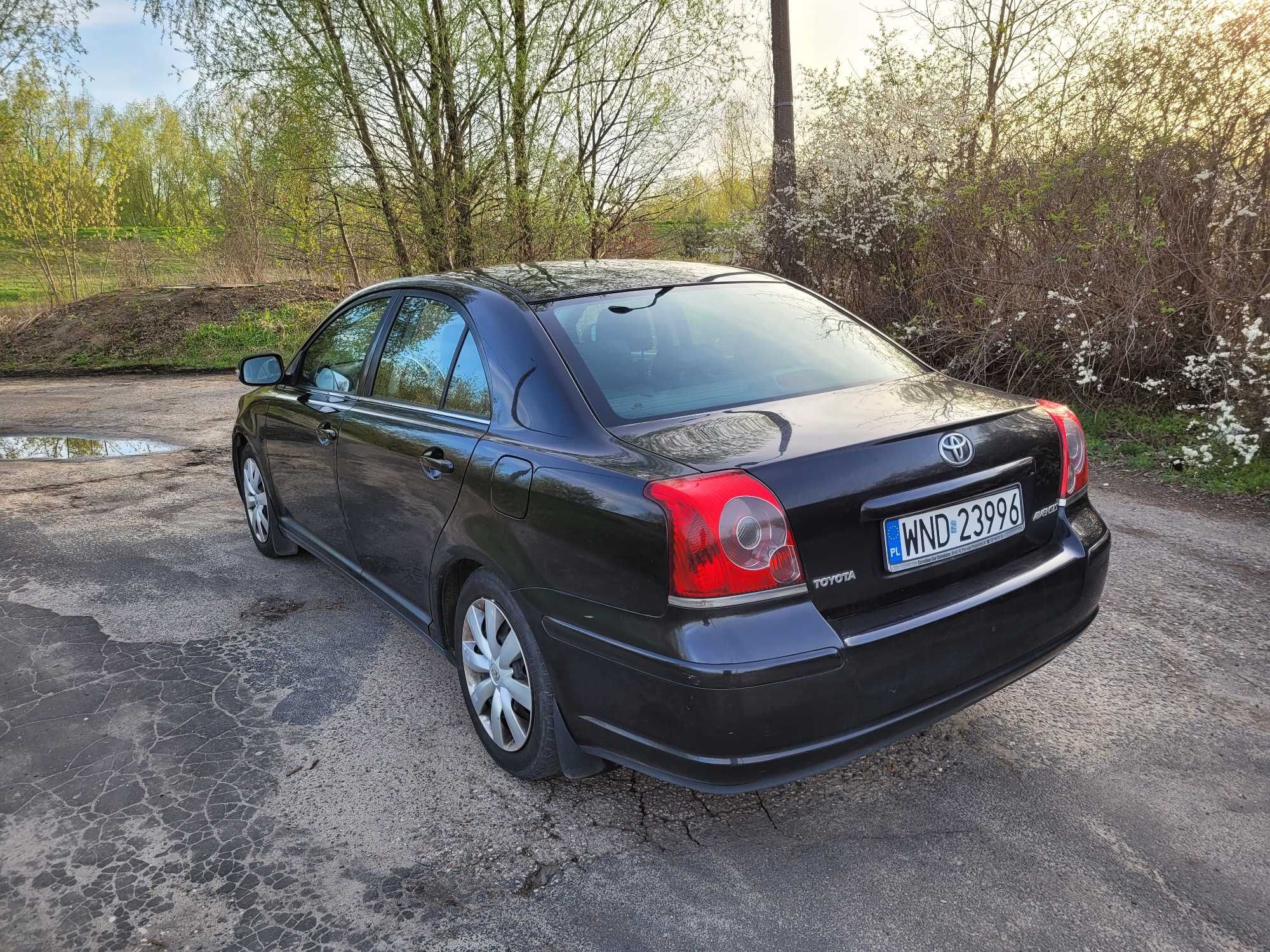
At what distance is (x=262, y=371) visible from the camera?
476 cm

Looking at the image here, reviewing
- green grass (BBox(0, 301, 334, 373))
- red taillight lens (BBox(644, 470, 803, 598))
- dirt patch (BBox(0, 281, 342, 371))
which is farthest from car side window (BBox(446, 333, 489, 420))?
dirt patch (BBox(0, 281, 342, 371))

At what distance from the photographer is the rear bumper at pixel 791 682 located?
83.8 inches

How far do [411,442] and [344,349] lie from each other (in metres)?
1.21

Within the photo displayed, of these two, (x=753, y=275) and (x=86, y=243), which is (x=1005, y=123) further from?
(x=86, y=243)

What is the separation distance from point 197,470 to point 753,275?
5.73m

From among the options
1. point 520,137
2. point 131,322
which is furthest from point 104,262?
point 520,137

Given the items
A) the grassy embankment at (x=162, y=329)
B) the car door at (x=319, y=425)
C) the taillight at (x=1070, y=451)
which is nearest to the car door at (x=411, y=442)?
the car door at (x=319, y=425)

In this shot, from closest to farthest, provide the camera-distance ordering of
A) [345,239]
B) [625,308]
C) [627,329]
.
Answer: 1. [627,329]
2. [625,308]
3. [345,239]

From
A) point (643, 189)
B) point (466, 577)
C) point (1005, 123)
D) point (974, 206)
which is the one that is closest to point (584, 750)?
point (466, 577)

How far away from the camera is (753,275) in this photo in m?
3.75

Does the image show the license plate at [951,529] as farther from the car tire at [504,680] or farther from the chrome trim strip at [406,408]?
the chrome trim strip at [406,408]

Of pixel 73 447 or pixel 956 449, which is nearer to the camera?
pixel 956 449

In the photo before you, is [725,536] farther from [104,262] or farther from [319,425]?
[104,262]

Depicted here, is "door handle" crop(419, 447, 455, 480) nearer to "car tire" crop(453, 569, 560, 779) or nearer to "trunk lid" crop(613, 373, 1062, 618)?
"car tire" crop(453, 569, 560, 779)
